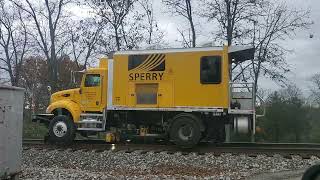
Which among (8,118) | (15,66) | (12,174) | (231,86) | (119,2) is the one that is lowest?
(12,174)

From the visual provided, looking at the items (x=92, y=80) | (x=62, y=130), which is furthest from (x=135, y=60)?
(x=62, y=130)

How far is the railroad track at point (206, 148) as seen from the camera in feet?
52.3

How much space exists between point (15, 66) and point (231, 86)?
27.9m

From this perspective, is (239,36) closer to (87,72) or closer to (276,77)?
(276,77)

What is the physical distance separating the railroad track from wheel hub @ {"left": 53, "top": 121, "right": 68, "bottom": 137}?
455mm

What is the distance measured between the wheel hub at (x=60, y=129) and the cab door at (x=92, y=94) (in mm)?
1008

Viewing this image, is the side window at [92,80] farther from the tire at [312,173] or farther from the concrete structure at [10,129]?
the tire at [312,173]

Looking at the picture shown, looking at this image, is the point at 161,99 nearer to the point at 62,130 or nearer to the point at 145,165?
the point at 62,130

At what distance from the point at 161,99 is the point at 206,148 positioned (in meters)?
2.38

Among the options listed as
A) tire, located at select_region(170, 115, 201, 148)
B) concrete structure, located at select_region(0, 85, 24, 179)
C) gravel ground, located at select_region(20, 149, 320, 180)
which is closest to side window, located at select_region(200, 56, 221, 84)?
tire, located at select_region(170, 115, 201, 148)

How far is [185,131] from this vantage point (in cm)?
1747

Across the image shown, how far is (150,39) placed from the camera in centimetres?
3522

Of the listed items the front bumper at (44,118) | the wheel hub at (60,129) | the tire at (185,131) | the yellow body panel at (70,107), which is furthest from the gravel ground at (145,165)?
the front bumper at (44,118)

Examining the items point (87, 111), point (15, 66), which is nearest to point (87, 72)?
point (87, 111)
